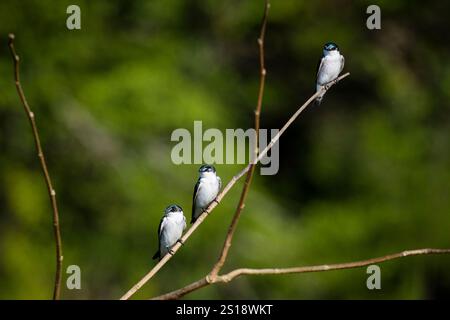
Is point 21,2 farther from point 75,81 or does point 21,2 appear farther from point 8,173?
point 8,173

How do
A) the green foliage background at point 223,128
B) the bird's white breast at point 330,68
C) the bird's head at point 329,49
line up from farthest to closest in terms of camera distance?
the green foliage background at point 223,128 → the bird's white breast at point 330,68 → the bird's head at point 329,49

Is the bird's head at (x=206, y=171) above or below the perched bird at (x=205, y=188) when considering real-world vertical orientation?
above

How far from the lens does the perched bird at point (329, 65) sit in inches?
91.7

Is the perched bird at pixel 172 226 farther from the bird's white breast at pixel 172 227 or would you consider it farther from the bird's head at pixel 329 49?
the bird's head at pixel 329 49

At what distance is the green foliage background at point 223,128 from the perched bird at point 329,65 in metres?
6.75

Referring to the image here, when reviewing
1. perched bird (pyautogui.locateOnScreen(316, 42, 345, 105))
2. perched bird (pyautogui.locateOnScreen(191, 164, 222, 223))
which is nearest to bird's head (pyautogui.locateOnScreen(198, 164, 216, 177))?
perched bird (pyautogui.locateOnScreen(191, 164, 222, 223))

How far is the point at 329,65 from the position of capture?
2.43 metres

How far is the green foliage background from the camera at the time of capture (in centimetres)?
970

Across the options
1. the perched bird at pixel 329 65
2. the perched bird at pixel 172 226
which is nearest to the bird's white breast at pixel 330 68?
the perched bird at pixel 329 65

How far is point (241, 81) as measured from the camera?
41.4 feet

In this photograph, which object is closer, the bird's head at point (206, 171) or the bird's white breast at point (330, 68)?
the bird's white breast at point (330, 68)
